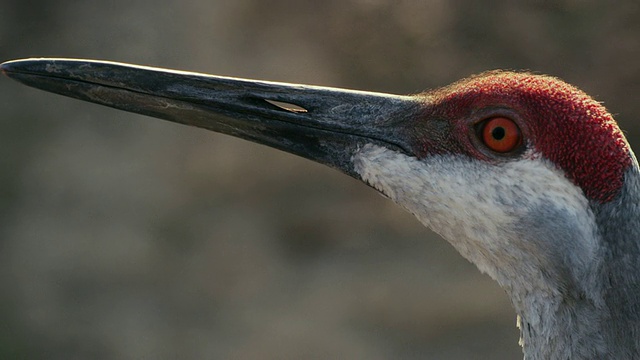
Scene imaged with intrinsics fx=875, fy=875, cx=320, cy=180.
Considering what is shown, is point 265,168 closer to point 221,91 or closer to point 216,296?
point 216,296

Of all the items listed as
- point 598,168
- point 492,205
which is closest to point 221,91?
point 492,205

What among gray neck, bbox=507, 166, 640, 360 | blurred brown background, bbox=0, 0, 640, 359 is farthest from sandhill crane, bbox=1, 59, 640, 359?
blurred brown background, bbox=0, 0, 640, 359

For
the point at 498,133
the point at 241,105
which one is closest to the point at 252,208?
the point at 241,105

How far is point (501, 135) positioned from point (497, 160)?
87mm

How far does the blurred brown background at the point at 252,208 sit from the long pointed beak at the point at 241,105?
13.0ft

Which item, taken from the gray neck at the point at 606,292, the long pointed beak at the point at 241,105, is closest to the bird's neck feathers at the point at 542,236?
the gray neck at the point at 606,292

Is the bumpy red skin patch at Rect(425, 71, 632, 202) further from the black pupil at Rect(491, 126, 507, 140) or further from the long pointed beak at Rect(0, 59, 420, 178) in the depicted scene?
the long pointed beak at Rect(0, 59, 420, 178)

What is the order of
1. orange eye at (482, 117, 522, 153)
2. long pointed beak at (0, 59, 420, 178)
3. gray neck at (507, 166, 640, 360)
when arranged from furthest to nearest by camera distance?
long pointed beak at (0, 59, 420, 178) → orange eye at (482, 117, 522, 153) → gray neck at (507, 166, 640, 360)

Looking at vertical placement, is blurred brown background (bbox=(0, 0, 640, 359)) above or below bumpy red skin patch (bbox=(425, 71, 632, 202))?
above

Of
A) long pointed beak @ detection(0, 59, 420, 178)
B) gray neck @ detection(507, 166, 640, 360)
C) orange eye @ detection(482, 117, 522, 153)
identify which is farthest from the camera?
long pointed beak @ detection(0, 59, 420, 178)

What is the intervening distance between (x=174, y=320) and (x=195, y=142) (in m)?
1.48

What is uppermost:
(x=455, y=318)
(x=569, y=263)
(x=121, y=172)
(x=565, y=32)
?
(x=565, y=32)

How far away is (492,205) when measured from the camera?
9.37 feet

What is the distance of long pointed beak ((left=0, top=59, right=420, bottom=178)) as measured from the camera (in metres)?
3.09
